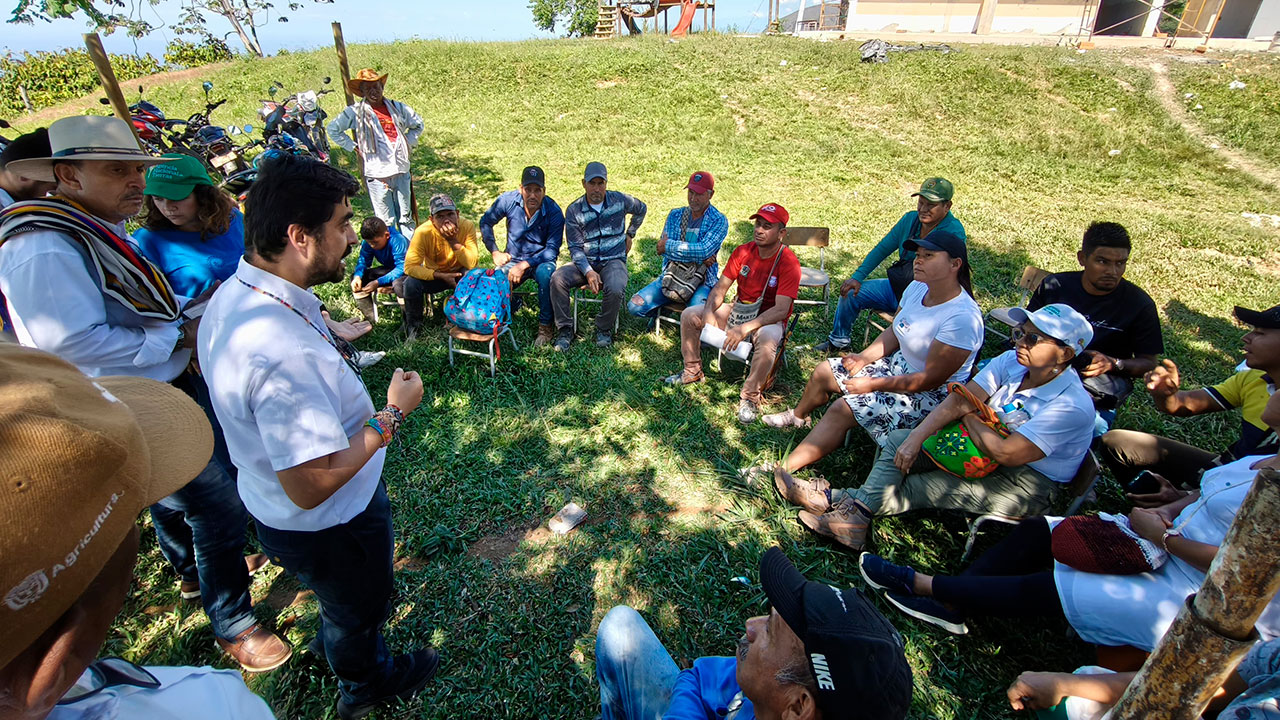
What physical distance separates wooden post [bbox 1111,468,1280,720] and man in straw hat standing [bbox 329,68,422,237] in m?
7.46

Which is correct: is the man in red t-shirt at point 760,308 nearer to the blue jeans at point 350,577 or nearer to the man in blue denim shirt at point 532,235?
the man in blue denim shirt at point 532,235

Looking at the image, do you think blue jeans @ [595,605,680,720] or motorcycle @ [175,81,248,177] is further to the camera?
motorcycle @ [175,81,248,177]

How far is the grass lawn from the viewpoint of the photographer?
2727 millimetres

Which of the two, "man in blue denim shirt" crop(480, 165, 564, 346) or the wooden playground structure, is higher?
the wooden playground structure

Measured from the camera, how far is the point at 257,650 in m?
2.55

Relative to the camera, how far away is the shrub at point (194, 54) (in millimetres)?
19609

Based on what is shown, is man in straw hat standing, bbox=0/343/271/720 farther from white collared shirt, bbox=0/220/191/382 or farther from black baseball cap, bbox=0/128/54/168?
black baseball cap, bbox=0/128/54/168

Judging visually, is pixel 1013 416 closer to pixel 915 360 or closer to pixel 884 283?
pixel 915 360

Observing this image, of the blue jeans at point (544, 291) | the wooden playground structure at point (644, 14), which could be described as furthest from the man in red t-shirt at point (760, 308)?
the wooden playground structure at point (644, 14)

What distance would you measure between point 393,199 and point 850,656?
754 cm

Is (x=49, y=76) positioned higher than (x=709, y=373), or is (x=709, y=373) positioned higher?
(x=49, y=76)

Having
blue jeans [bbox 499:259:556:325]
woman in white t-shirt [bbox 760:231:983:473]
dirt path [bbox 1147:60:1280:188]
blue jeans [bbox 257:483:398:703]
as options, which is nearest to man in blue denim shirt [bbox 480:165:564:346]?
blue jeans [bbox 499:259:556:325]

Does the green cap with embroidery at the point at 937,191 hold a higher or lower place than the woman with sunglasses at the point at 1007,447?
higher

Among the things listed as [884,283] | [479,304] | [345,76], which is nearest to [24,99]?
[345,76]
